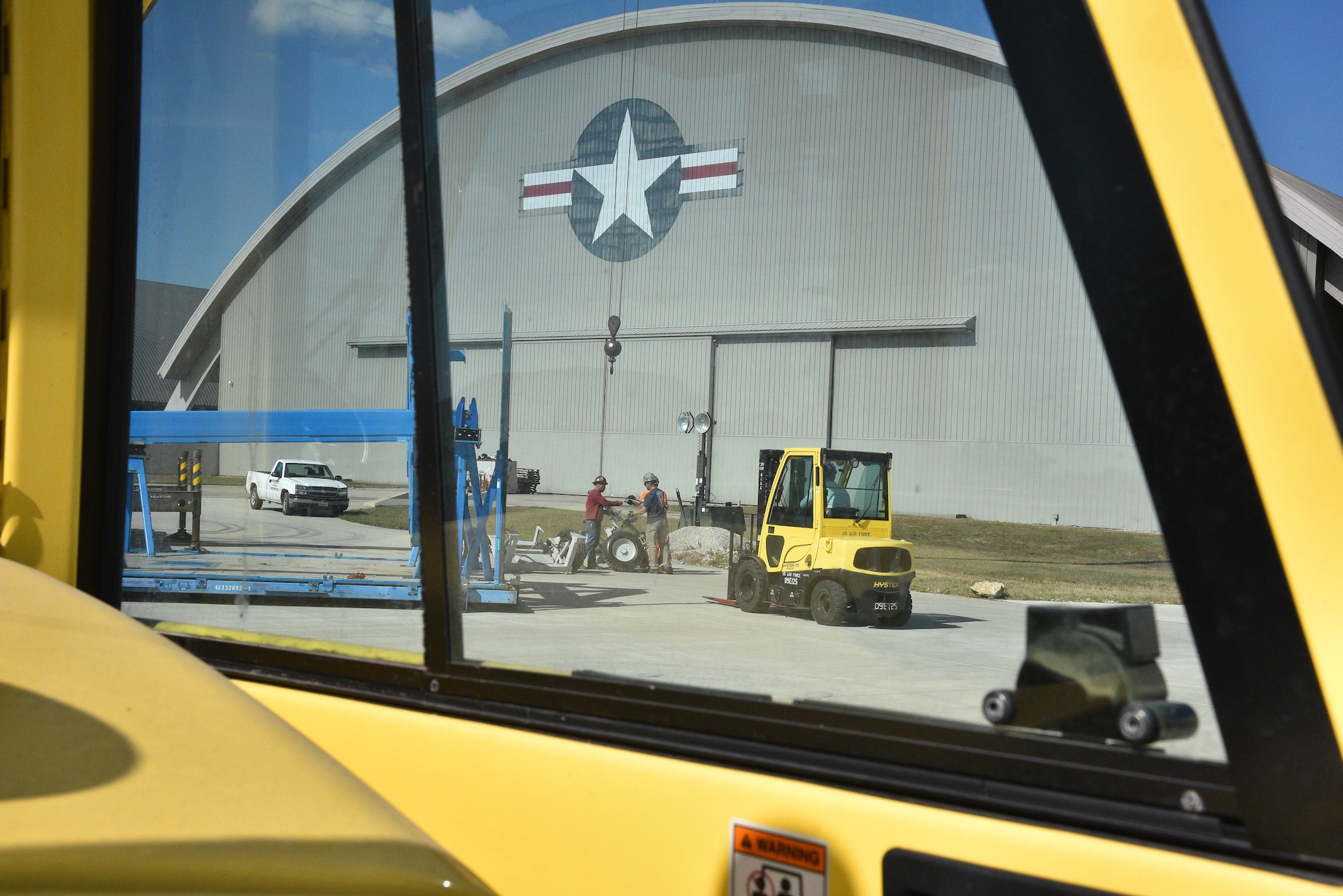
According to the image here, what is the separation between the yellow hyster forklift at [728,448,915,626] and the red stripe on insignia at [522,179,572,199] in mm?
641

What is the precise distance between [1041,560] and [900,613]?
0.25 metres

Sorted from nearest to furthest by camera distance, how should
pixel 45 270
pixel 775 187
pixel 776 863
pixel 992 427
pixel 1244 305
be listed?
pixel 1244 305 → pixel 776 863 → pixel 992 427 → pixel 775 187 → pixel 45 270

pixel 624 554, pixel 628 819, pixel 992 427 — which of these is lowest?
pixel 628 819

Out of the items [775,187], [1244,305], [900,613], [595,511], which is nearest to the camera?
[1244,305]

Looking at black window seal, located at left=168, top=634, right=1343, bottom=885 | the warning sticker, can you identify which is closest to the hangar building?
black window seal, located at left=168, top=634, right=1343, bottom=885

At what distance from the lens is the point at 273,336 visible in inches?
86.0

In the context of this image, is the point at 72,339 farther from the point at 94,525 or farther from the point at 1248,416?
the point at 1248,416

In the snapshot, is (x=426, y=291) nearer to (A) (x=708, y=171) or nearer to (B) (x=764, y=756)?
(A) (x=708, y=171)

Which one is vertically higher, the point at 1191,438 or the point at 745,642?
the point at 1191,438

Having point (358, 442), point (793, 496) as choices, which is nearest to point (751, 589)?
point (793, 496)

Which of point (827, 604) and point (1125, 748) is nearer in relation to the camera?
point (1125, 748)

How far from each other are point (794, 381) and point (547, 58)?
80cm

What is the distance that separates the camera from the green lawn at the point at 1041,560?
1.15 meters

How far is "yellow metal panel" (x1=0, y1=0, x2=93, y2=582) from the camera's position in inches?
86.2
